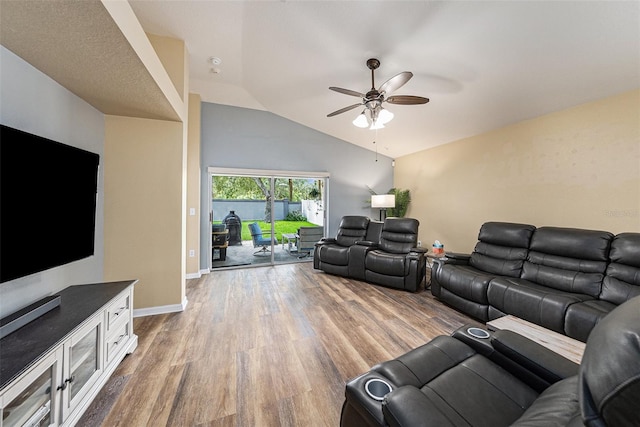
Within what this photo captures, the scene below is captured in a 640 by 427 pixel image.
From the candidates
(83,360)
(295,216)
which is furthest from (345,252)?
(83,360)

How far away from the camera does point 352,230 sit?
15.4ft

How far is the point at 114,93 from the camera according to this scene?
6.57ft

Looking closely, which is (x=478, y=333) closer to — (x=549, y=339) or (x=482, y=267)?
(x=549, y=339)

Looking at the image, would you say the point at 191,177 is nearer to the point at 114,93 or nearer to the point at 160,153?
the point at 160,153

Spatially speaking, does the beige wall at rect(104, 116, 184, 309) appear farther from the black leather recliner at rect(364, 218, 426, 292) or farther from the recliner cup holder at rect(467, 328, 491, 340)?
the recliner cup holder at rect(467, 328, 491, 340)

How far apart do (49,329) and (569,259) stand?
4.30 m

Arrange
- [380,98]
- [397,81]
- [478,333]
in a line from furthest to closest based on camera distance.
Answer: [380,98] < [397,81] < [478,333]

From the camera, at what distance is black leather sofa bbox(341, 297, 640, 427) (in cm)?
45

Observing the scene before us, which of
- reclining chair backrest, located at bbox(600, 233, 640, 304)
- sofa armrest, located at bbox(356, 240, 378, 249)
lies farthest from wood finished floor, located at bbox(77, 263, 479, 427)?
reclining chair backrest, located at bbox(600, 233, 640, 304)

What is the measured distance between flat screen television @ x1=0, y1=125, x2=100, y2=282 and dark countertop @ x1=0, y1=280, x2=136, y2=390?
0.29m

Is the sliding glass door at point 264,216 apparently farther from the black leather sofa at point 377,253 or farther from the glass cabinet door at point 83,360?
the glass cabinet door at point 83,360

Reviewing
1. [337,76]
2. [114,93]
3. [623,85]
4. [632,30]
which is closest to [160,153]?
[114,93]

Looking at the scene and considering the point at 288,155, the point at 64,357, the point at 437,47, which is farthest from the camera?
the point at 288,155

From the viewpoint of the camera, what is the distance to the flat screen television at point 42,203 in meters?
1.26
